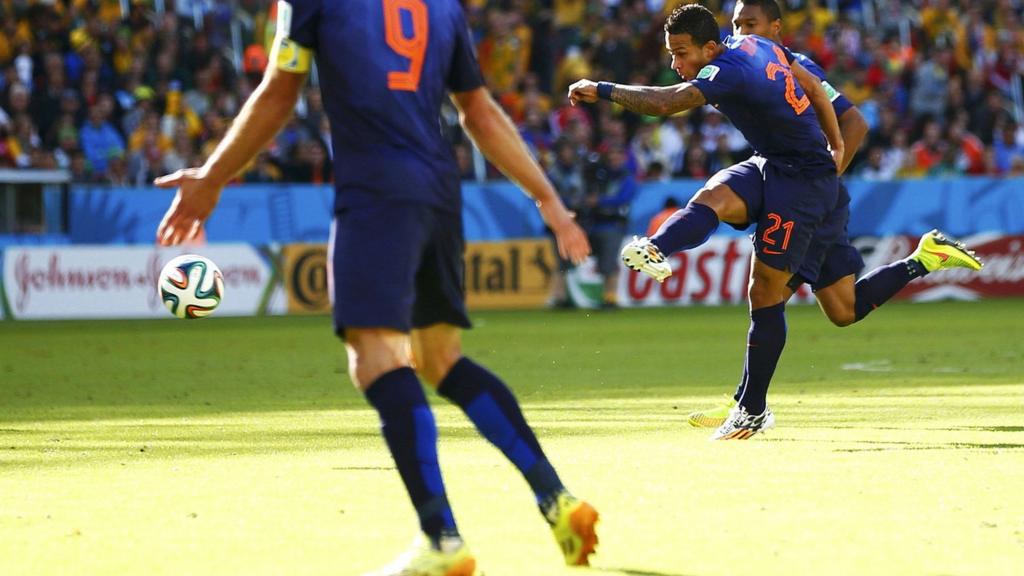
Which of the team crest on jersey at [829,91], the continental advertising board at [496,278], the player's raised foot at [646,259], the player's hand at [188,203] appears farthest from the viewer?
the continental advertising board at [496,278]

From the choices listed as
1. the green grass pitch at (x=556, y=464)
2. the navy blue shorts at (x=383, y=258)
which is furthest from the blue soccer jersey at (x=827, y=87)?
the navy blue shorts at (x=383, y=258)

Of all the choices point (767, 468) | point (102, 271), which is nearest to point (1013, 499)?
point (767, 468)

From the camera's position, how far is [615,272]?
23.8 meters

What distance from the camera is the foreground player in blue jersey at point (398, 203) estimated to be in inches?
206

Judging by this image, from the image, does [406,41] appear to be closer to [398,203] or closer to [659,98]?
[398,203]

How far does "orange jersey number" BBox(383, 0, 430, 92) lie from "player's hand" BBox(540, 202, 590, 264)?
1.90 feet

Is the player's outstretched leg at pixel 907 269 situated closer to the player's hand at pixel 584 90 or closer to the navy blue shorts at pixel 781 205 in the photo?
the navy blue shorts at pixel 781 205

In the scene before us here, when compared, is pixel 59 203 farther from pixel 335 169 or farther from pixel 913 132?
pixel 335 169

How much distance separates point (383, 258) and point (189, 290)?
218 inches

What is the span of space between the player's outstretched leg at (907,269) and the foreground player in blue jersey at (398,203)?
506cm

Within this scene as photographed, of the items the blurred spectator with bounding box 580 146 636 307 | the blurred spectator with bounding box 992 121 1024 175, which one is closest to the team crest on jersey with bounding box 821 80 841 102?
the blurred spectator with bounding box 580 146 636 307

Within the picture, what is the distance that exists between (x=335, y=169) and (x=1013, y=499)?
2.95m

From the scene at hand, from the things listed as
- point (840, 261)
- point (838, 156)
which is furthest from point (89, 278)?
point (838, 156)

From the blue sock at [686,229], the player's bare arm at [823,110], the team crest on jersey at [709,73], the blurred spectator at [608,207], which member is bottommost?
the blurred spectator at [608,207]
